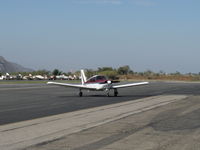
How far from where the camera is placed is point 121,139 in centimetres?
1255

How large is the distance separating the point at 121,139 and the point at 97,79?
25.7 metres

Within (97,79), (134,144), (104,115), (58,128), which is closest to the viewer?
(134,144)

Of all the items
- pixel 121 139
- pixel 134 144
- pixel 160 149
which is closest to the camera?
pixel 160 149

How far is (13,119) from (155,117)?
639 cm

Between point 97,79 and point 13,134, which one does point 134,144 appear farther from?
point 97,79

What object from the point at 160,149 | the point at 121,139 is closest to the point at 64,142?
the point at 121,139

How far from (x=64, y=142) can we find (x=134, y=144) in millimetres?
2009

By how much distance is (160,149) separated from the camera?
Result: 35.3ft

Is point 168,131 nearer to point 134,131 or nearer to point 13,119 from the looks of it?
point 134,131

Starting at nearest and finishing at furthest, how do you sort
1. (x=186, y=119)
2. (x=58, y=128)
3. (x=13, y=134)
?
(x=13, y=134) < (x=58, y=128) < (x=186, y=119)

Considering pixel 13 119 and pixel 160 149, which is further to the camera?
pixel 13 119

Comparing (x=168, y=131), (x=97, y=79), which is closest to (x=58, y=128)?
(x=168, y=131)

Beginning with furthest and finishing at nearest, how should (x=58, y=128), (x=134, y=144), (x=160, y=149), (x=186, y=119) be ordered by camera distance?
(x=186, y=119), (x=58, y=128), (x=134, y=144), (x=160, y=149)

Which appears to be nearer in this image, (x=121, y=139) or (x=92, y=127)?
(x=121, y=139)
